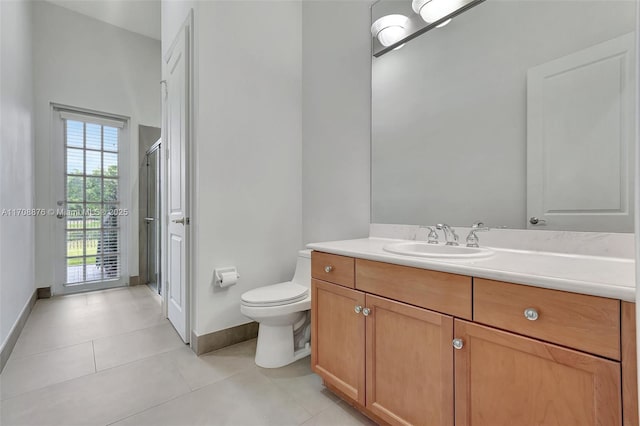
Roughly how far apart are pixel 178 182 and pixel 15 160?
1225 millimetres

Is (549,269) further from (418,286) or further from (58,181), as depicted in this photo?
(58,181)

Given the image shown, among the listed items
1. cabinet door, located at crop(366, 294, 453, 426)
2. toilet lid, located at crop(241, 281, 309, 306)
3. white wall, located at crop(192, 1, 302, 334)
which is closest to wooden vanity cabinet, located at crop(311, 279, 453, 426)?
cabinet door, located at crop(366, 294, 453, 426)

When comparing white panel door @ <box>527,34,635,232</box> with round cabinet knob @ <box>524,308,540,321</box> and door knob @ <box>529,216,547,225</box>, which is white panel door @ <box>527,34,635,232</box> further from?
round cabinet knob @ <box>524,308,540,321</box>

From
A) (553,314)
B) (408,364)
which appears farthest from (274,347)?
(553,314)

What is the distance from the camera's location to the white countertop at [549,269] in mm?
710

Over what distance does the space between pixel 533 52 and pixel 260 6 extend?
6.20ft

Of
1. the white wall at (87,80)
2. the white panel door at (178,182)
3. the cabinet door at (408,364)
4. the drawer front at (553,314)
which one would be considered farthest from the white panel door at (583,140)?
the white wall at (87,80)

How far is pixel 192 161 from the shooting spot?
1975mm

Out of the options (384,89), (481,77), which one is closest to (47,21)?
(384,89)

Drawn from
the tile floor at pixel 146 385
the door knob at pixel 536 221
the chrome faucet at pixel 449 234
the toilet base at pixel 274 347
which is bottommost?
the tile floor at pixel 146 385

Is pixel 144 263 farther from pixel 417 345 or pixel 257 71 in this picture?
pixel 417 345

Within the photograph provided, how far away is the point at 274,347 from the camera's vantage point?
183cm

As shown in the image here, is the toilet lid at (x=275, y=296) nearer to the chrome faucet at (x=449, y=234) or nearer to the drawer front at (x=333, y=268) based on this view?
the drawer front at (x=333, y=268)

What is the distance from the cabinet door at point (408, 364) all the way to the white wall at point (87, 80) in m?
3.59
